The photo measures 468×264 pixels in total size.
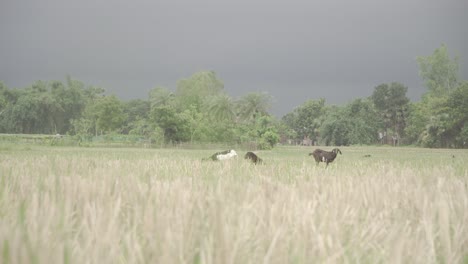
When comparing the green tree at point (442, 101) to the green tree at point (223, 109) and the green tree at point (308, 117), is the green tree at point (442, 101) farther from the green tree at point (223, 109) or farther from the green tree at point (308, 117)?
the green tree at point (308, 117)

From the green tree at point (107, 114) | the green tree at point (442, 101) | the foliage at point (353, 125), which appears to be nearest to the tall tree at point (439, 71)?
the green tree at point (442, 101)

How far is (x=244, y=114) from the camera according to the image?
62438 millimetres

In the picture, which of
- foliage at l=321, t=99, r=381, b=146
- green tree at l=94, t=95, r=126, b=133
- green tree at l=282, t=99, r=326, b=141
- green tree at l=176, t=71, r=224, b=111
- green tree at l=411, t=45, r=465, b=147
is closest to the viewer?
green tree at l=411, t=45, r=465, b=147

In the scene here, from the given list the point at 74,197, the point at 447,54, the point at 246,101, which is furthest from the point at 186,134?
the point at 74,197

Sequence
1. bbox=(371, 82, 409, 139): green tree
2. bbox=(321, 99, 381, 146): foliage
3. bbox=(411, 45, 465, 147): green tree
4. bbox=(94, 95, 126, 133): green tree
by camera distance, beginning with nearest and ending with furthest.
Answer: bbox=(411, 45, 465, 147): green tree → bbox=(321, 99, 381, 146): foliage → bbox=(371, 82, 409, 139): green tree → bbox=(94, 95, 126, 133): green tree

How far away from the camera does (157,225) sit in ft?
4.50

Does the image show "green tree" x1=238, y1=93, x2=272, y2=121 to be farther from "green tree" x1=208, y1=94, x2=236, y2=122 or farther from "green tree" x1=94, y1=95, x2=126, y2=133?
"green tree" x1=94, y1=95, x2=126, y2=133

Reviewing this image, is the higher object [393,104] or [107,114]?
[393,104]

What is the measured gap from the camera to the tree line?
51.6 m

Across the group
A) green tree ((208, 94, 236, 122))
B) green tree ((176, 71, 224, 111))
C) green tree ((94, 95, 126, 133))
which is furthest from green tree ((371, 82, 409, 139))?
green tree ((94, 95, 126, 133))

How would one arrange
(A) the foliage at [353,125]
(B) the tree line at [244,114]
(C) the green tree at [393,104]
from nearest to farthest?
1. (B) the tree line at [244,114]
2. (A) the foliage at [353,125]
3. (C) the green tree at [393,104]

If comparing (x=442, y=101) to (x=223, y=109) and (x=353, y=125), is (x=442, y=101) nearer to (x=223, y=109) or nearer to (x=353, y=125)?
(x=353, y=125)

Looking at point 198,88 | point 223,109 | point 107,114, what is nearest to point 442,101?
point 223,109

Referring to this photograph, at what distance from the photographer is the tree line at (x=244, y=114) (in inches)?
2030
